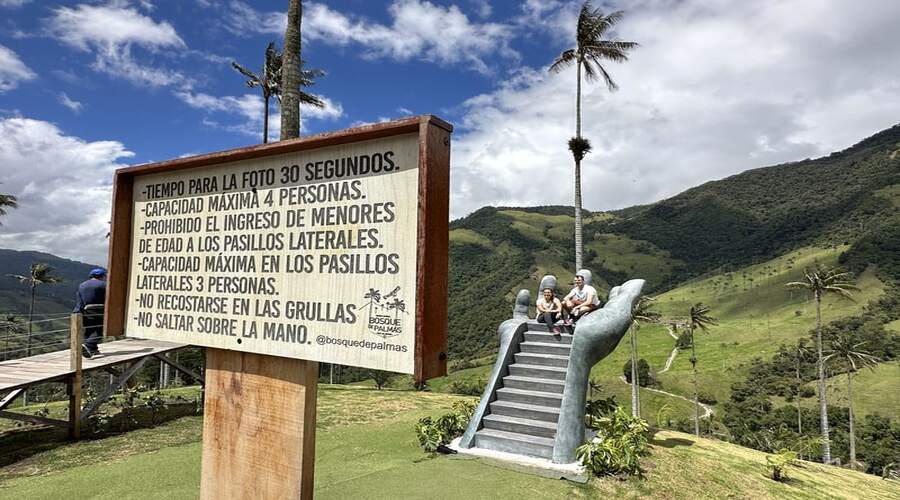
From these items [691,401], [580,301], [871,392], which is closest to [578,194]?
[580,301]

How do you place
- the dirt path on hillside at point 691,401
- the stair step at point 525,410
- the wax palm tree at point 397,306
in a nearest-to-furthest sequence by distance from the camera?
the wax palm tree at point 397,306, the stair step at point 525,410, the dirt path on hillside at point 691,401

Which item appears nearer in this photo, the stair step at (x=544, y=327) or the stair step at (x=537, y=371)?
the stair step at (x=537, y=371)

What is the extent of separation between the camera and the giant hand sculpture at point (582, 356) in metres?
7.70

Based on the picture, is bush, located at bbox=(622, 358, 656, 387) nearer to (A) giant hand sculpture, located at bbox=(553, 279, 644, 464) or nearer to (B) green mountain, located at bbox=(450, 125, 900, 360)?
(B) green mountain, located at bbox=(450, 125, 900, 360)

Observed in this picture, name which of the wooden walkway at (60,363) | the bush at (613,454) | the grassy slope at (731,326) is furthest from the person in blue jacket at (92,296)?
the grassy slope at (731,326)

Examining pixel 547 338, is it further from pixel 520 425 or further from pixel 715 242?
pixel 715 242

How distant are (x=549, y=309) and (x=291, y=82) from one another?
6488 millimetres

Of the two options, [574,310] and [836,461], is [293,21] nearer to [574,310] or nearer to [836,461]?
[574,310]

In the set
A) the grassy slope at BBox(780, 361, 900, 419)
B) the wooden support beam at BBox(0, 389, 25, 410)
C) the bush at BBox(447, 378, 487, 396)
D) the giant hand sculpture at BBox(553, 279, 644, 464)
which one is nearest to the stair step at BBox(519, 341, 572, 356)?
the giant hand sculpture at BBox(553, 279, 644, 464)

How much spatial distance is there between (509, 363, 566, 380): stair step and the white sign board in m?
6.87

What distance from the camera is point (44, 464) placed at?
24.3 feet

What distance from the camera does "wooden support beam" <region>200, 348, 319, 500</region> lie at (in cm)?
329

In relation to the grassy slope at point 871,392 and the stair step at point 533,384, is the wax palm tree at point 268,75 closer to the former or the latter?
the stair step at point 533,384

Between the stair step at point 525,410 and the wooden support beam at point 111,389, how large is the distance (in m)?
7.02
